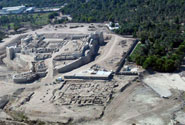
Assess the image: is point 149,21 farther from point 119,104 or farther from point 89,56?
point 119,104

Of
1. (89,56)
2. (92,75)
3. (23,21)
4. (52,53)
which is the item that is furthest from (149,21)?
(23,21)

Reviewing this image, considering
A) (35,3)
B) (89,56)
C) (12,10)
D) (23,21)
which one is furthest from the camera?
(35,3)

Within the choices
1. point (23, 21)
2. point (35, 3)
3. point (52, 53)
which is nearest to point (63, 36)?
point (52, 53)

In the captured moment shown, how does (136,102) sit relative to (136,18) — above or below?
below

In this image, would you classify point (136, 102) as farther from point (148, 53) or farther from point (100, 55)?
point (100, 55)

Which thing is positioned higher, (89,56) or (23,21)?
(23,21)

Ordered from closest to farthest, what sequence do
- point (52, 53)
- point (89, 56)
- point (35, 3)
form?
1. point (89, 56)
2. point (52, 53)
3. point (35, 3)

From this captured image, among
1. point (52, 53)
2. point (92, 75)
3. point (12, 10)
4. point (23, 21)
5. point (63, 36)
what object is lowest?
point (92, 75)

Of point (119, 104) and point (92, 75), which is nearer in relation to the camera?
point (119, 104)

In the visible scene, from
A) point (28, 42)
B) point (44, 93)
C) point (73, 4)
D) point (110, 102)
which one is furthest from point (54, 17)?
point (110, 102)
